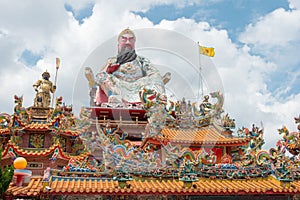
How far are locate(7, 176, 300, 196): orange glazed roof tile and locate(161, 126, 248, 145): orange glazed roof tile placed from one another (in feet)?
13.5

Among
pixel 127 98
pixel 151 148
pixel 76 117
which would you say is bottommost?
pixel 151 148

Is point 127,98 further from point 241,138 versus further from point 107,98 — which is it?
point 241,138

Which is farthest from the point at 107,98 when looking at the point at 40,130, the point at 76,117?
the point at 40,130

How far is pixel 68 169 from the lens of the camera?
941cm

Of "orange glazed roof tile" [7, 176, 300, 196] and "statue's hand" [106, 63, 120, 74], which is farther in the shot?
"statue's hand" [106, 63, 120, 74]

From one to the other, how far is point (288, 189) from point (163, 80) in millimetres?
17203

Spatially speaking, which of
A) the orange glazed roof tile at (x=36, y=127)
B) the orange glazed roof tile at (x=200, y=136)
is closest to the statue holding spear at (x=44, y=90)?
the orange glazed roof tile at (x=36, y=127)

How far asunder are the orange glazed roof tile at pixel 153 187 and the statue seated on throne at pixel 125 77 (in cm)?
1284

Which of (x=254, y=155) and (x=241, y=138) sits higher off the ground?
(x=241, y=138)

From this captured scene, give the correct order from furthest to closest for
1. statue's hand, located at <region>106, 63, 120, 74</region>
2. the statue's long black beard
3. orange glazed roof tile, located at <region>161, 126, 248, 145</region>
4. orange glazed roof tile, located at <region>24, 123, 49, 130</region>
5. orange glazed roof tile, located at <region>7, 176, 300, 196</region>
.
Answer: the statue's long black beard, statue's hand, located at <region>106, 63, 120, 74</region>, orange glazed roof tile, located at <region>24, 123, 49, 130</region>, orange glazed roof tile, located at <region>161, 126, 248, 145</region>, orange glazed roof tile, located at <region>7, 176, 300, 196</region>

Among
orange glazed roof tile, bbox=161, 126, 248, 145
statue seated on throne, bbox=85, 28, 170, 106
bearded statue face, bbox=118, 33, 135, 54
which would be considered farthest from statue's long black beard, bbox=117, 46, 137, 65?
orange glazed roof tile, bbox=161, 126, 248, 145

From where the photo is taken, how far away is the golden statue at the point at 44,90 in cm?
2100

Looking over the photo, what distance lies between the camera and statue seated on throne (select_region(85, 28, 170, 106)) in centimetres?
2272

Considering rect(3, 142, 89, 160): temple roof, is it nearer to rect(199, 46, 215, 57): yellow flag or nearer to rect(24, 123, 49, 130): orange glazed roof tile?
rect(24, 123, 49, 130): orange glazed roof tile
